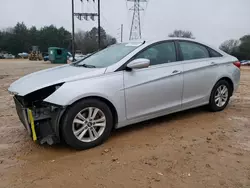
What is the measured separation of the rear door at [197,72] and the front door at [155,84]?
170 millimetres

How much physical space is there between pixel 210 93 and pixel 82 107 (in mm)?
2621

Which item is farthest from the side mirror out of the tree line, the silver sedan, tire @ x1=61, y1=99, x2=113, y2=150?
the tree line

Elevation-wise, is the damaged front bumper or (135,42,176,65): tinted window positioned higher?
(135,42,176,65): tinted window

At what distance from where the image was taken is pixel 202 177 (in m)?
2.49

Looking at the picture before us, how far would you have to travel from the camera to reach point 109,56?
3912 millimetres

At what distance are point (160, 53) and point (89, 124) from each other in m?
1.71

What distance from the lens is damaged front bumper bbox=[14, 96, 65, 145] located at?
2.95 m

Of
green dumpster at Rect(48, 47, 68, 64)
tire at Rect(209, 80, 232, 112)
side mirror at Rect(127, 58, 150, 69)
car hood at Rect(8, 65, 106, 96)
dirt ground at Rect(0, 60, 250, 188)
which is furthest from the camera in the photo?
green dumpster at Rect(48, 47, 68, 64)

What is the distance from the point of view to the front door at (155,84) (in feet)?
11.4

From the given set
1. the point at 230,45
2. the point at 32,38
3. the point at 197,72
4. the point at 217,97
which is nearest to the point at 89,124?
the point at 197,72

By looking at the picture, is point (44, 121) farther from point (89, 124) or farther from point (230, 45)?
point (230, 45)

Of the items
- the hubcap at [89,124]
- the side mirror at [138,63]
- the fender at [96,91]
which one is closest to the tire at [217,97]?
the side mirror at [138,63]

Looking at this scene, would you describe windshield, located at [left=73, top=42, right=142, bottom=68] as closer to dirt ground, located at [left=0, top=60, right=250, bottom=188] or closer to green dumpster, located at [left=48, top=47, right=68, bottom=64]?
dirt ground, located at [left=0, top=60, right=250, bottom=188]

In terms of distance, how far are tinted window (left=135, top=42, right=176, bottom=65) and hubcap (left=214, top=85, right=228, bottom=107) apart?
1.30 metres
